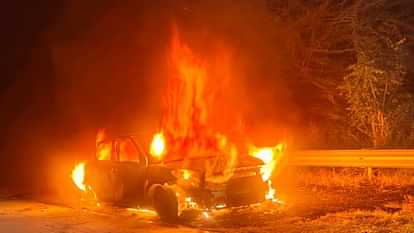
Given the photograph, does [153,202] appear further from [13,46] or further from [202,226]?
[13,46]

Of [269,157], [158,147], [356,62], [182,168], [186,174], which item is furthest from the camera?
[356,62]

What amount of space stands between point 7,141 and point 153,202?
19065 mm

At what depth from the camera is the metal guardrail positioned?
13.1 meters

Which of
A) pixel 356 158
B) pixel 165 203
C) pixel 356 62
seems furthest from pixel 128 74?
pixel 165 203

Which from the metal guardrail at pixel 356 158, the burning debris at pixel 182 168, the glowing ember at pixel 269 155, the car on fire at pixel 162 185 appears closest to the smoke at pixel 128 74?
the burning debris at pixel 182 168

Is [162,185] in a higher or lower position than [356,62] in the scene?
lower

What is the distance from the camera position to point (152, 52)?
944 inches

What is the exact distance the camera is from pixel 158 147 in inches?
503

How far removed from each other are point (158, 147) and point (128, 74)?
40.9ft

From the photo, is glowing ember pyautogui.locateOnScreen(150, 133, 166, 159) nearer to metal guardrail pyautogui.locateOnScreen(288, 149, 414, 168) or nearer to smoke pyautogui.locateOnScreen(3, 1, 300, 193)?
smoke pyautogui.locateOnScreen(3, 1, 300, 193)

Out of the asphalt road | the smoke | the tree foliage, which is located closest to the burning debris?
the asphalt road

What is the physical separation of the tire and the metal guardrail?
4485 mm

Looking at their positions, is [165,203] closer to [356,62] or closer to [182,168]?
[182,168]

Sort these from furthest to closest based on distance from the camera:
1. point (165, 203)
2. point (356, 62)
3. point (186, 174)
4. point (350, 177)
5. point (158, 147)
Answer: point (356, 62) → point (350, 177) → point (158, 147) → point (186, 174) → point (165, 203)
